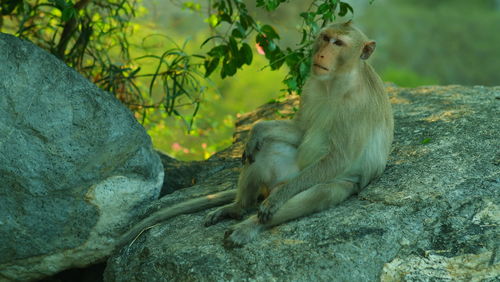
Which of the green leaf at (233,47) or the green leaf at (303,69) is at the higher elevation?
the green leaf at (233,47)

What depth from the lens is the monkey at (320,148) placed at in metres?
3.52

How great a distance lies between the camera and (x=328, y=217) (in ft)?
11.2

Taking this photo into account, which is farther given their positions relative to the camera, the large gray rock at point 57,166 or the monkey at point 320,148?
the large gray rock at point 57,166

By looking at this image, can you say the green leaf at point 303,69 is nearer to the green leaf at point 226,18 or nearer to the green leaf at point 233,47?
the green leaf at point 233,47

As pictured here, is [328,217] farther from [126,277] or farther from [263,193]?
[126,277]

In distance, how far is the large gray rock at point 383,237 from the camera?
9.89 feet

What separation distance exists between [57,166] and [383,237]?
193 centimetres

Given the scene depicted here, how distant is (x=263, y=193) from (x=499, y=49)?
14340 mm

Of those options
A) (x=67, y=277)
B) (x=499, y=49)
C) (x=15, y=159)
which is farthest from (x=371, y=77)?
(x=499, y=49)

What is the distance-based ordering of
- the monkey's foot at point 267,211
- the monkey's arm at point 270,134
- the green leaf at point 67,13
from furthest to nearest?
the green leaf at point 67,13
the monkey's arm at point 270,134
the monkey's foot at point 267,211

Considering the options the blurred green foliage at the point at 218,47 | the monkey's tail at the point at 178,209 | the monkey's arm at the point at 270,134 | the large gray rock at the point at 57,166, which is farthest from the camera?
the blurred green foliage at the point at 218,47

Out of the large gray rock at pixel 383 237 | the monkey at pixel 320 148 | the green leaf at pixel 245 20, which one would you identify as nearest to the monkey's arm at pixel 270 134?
the monkey at pixel 320 148

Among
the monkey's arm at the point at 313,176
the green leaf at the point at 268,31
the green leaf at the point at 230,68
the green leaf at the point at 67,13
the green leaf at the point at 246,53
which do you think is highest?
the green leaf at the point at 67,13

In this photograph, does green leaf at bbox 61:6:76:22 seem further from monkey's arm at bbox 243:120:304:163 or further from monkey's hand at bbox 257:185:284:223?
monkey's hand at bbox 257:185:284:223
